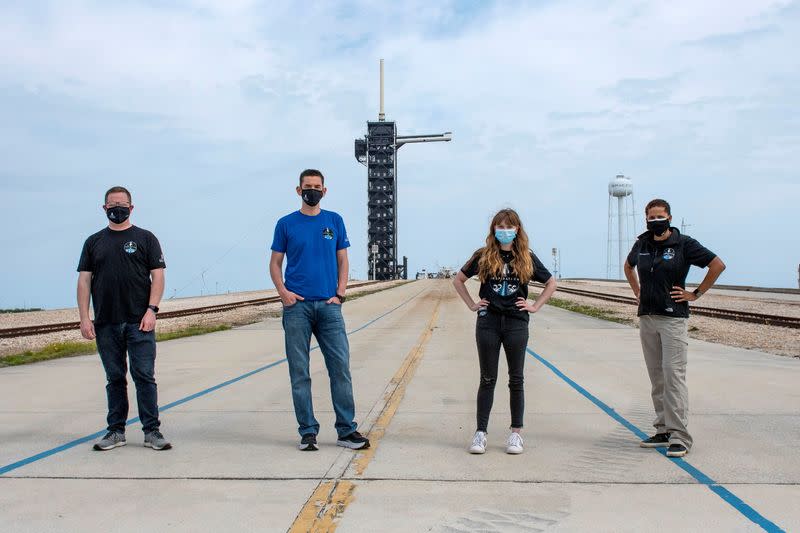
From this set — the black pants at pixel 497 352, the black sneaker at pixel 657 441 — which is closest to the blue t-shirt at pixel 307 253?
the black pants at pixel 497 352

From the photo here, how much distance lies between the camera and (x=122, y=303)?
6379 millimetres

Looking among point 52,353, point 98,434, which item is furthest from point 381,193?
point 98,434

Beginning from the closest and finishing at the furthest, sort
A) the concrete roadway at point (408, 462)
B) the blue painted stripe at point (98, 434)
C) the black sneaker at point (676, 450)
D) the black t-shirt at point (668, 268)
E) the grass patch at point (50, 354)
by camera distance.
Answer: the concrete roadway at point (408, 462), the blue painted stripe at point (98, 434), the black sneaker at point (676, 450), the black t-shirt at point (668, 268), the grass patch at point (50, 354)

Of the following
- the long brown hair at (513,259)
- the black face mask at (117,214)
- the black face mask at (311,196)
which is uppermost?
the black face mask at (311,196)

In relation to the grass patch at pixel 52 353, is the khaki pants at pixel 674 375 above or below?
above

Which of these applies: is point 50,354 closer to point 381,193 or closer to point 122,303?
point 122,303

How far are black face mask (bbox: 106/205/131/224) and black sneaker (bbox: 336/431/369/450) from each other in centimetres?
272

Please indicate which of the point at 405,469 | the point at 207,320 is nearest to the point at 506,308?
the point at 405,469

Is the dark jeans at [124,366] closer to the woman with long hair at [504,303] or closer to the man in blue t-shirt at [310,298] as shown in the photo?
the man in blue t-shirt at [310,298]

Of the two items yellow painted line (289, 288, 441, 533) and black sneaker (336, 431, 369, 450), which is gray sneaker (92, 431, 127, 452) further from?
yellow painted line (289, 288, 441, 533)

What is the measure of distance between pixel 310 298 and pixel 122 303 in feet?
5.34

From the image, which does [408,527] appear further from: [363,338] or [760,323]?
[760,323]

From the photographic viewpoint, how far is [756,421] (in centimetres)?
756

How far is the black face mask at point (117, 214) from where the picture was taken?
638cm
